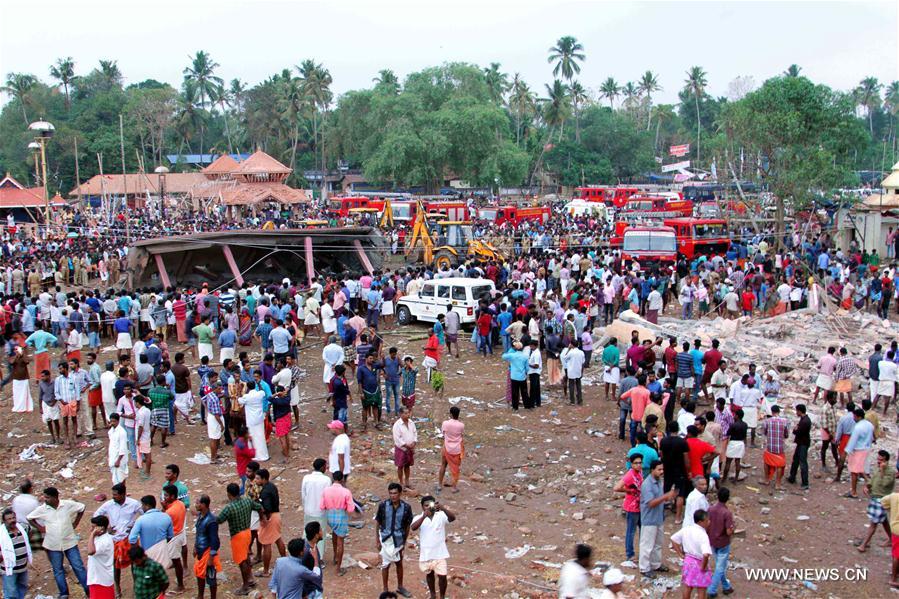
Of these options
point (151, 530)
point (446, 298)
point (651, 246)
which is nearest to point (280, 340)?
point (446, 298)

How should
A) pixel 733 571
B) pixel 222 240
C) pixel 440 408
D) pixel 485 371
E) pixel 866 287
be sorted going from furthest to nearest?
pixel 222 240
pixel 866 287
pixel 485 371
pixel 440 408
pixel 733 571

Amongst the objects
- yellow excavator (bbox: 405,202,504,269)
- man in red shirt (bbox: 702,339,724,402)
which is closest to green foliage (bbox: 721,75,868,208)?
yellow excavator (bbox: 405,202,504,269)

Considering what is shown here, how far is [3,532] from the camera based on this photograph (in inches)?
323

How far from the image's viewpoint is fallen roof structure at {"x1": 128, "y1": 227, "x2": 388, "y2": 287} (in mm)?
23984

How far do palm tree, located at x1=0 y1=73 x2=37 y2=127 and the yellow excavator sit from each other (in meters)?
60.0

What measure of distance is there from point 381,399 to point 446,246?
15.5 metres

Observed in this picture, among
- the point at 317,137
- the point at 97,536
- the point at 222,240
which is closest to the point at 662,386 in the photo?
the point at 97,536

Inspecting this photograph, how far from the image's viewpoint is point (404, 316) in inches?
822

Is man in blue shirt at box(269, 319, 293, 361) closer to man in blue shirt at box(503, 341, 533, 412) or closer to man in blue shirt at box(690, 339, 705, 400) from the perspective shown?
man in blue shirt at box(503, 341, 533, 412)

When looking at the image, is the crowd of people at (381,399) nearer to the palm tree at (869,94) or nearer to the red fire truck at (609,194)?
the red fire truck at (609,194)

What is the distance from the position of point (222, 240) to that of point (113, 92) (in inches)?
2307

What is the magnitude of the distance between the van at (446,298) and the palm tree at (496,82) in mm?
61255

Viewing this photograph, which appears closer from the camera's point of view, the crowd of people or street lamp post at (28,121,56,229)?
the crowd of people

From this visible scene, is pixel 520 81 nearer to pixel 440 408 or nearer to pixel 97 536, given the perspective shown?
pixel 440 408
